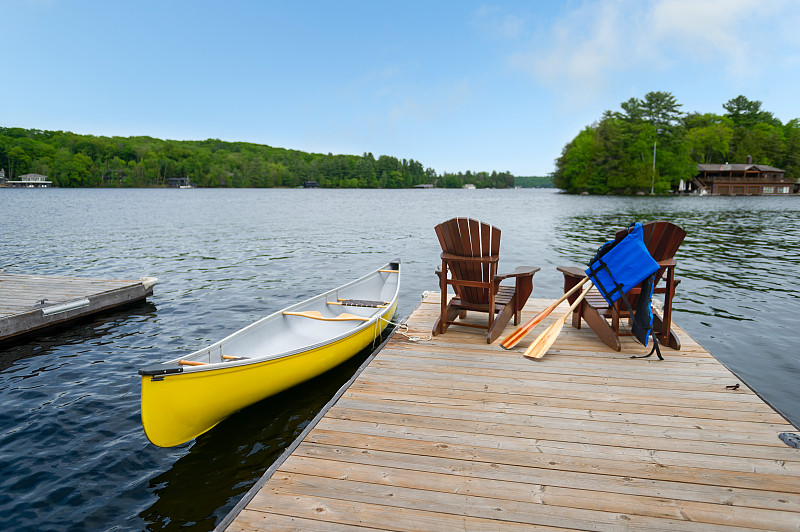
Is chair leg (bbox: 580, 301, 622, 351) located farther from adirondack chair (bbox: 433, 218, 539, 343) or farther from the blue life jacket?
adirondack chair (bbox: 433, 218, 539, 343)

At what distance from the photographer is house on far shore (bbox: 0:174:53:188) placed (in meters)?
107

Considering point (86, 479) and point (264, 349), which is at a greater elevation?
point (264, 349)

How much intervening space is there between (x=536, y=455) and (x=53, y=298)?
9.07 metres

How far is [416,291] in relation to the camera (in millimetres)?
11867

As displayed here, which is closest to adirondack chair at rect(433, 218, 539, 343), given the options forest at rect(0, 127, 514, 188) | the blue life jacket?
the blue life jacket

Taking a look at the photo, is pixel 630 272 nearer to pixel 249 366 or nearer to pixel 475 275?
pixel 475 275

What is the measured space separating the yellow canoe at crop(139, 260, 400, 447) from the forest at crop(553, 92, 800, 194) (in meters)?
83.5

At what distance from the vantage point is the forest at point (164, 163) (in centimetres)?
11462

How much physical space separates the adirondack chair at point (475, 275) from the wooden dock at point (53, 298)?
6.84 meters

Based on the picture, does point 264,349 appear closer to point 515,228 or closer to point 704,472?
point 704,472

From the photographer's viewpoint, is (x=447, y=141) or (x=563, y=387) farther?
(x=447, y=141)

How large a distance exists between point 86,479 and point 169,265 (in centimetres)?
1201

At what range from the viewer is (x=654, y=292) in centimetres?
473

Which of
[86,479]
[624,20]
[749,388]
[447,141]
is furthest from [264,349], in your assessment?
[447,141]
